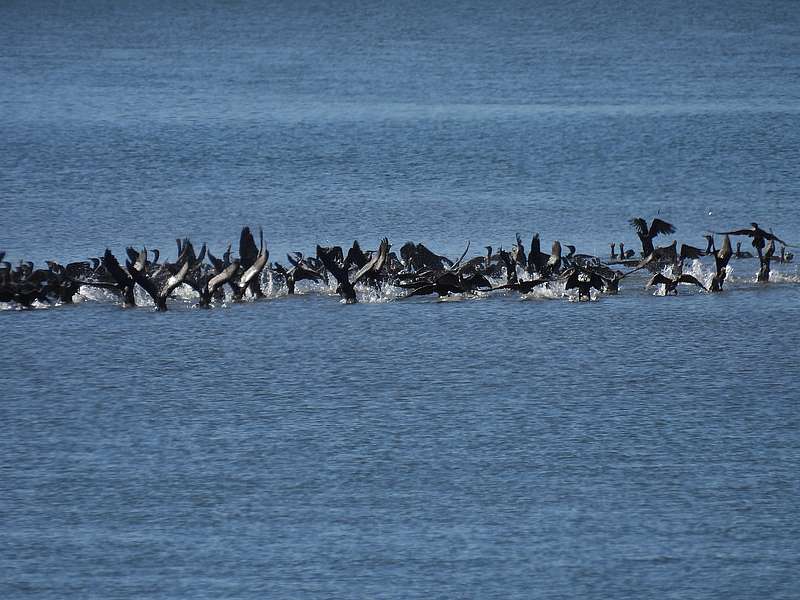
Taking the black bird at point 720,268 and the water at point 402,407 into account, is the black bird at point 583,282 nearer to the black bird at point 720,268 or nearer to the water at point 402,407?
the water at point 402,407

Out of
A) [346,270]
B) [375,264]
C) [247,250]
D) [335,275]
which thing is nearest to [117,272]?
[247,250]

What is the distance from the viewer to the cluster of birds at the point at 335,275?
28547mm

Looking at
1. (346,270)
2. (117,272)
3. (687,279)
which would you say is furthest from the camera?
(687,279)

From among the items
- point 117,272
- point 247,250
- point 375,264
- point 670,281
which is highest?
point 247,250

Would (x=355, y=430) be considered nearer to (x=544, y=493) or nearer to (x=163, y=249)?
(x=544, y=493)

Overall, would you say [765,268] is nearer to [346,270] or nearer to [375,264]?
[375,264]

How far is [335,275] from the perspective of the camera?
93.9 feet

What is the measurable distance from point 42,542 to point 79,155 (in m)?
45.1

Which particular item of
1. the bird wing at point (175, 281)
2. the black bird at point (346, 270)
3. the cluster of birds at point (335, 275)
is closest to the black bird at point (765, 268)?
the cluster of birds at point (335, 275)

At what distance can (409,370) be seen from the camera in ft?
81.1

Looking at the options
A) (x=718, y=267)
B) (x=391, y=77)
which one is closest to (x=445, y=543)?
(x=718, y=267)

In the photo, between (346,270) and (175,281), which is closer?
(175,281)

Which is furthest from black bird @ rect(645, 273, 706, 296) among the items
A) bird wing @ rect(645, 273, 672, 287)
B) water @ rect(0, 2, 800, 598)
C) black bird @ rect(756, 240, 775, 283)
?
black bird @ rect(756, 240, 775, 283)

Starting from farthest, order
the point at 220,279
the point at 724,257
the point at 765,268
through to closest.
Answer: the point at 765,268, the point at 724,257, the point at 220,279
